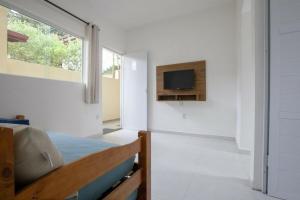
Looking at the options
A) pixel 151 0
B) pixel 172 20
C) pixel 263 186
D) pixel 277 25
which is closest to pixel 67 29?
pixel 151 0

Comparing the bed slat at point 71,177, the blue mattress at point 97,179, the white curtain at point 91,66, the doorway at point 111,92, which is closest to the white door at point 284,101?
the blue mattress at point 97,179

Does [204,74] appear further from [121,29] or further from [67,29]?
[67,29]

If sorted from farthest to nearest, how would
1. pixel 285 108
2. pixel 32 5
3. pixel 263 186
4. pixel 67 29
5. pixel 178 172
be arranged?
1. pixel 67 29
2. pixel 32 5
3. pixel 178 172
4. pixel 263 186
5. pixel 285 108

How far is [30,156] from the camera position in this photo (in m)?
0.48

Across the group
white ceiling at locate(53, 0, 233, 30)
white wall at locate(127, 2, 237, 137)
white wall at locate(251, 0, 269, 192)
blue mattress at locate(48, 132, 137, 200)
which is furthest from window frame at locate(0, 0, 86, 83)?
white wall at locate(251, 0, 269, 192)

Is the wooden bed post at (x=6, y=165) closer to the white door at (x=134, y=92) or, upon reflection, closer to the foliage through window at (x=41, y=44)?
the foliage through window at (x=41, y=44)

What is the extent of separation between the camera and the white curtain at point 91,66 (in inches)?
141

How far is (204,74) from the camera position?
395cm

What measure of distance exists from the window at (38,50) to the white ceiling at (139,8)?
2.10 ft

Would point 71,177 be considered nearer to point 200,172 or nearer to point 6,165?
point 6,165

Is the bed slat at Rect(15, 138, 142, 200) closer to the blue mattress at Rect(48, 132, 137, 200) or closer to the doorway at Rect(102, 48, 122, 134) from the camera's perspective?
the blue mattress at Rect(48, 132, 137, 200)

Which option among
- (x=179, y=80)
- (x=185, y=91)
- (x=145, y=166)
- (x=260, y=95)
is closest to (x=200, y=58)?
(x=179, y=80)

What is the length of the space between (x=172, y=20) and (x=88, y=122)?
130 inches

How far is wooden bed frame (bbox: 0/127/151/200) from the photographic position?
1.37ft
